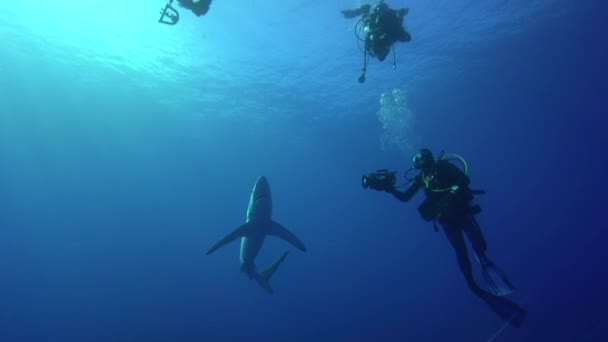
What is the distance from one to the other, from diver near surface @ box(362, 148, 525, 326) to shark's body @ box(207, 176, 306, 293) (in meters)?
7.25

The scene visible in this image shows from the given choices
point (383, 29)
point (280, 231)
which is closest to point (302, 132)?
point (280, 231)

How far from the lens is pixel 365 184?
6.39 meters

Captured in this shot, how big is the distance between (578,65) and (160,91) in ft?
128

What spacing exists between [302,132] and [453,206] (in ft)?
153

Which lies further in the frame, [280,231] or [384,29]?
[280,231]

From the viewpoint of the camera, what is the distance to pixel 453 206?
668 centimetres

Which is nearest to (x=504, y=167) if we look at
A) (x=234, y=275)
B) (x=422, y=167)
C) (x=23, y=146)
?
(x=234, y=275)

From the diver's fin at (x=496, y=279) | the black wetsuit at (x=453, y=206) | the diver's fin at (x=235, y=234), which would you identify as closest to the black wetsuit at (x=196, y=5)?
the black wetsuit at (x=453, y=206)

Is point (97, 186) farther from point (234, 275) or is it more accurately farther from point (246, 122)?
point (246, 122)

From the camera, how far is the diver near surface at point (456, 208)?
640cm

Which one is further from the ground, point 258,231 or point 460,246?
point 460,246

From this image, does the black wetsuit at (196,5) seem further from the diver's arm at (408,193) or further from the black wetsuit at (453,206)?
the diver's arm at (408,193)

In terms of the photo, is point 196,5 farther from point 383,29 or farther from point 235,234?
point 235,234

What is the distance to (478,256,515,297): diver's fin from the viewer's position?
6.36 m
